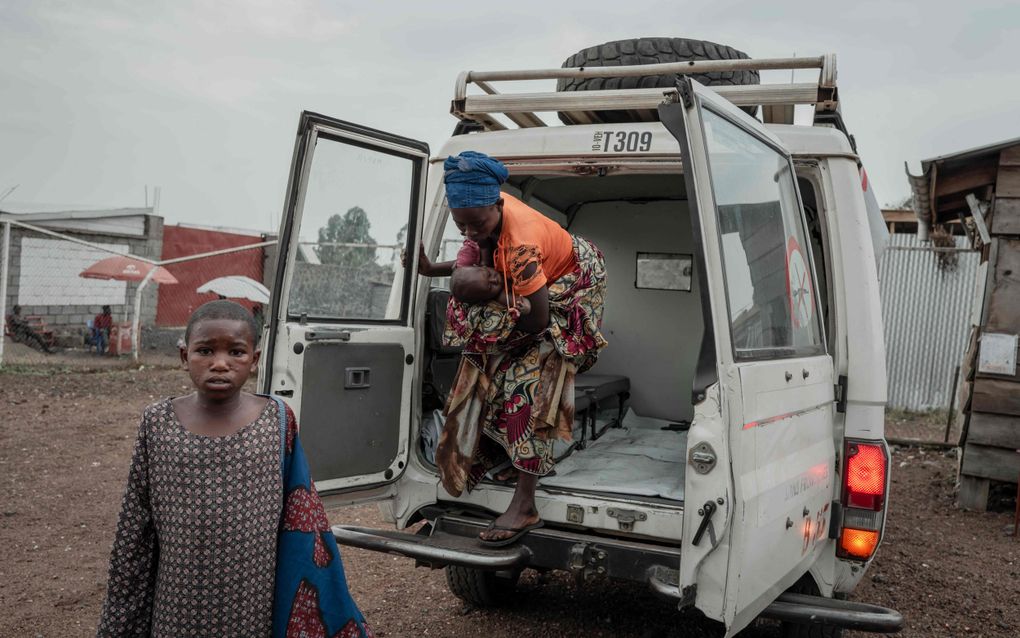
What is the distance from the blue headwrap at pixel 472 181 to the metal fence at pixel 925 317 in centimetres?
953

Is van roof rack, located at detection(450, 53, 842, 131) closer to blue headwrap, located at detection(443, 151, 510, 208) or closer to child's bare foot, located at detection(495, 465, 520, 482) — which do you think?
blue headwrap, located at detection(443, 151, 510, 208)

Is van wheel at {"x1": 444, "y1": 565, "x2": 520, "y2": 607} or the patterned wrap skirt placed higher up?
the patterned wrap skirt

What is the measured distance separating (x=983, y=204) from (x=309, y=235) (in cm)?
614

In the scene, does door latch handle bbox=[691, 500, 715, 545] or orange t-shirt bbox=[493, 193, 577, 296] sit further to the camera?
orange t-shirt bbox=[493, 193, 577, 296]

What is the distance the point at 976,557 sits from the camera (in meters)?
5.46

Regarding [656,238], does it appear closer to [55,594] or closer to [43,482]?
[55,594]

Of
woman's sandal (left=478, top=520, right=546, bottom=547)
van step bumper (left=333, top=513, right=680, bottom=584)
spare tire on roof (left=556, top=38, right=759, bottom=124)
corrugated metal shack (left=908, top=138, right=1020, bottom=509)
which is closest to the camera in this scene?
van step bumper (left=333, top=513, right=680, bottom=584)

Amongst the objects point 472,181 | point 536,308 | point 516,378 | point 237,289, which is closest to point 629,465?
point 516,378

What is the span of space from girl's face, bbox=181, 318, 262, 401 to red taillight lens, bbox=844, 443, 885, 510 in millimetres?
2303

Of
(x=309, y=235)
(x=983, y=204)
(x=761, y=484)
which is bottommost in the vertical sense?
(x=761, y=484)

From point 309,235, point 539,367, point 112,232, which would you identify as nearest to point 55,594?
point 309,235

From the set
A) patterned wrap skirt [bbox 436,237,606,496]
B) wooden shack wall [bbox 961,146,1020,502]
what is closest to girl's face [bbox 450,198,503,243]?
patterned wrap skirt [bbox 436,237,606,496]

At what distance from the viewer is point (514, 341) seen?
343 centimetres

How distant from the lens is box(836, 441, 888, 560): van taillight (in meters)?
3.12
